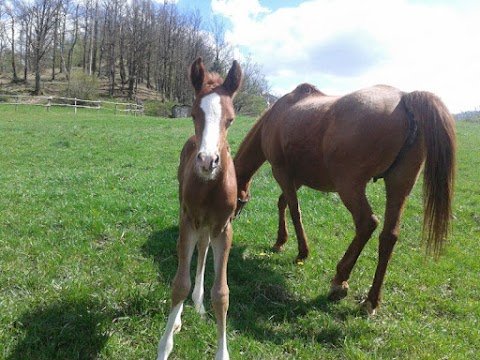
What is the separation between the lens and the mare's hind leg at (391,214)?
4188mm

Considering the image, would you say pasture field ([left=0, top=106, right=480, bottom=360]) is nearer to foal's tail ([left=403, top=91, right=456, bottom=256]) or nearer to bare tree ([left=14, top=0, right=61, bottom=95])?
foal's tail ([left=403, top=91, right=456, bottom=256])

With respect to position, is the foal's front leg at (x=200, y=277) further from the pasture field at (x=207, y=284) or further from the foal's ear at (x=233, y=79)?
the foal's ear at (x=233, y=79)

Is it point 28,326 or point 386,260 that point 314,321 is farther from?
point 28,326

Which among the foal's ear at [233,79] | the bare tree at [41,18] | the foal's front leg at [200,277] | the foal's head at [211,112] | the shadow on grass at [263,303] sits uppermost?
the bare tree at [41,18]

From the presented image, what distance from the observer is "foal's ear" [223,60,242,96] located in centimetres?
328

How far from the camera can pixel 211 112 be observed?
2936 millimetres

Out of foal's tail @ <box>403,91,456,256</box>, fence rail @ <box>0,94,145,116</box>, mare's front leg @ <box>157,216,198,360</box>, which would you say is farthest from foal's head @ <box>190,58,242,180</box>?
fence rail @ <box>0,94,145,116</box>

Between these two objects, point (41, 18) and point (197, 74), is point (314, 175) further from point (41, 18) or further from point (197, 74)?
point (41, 18)

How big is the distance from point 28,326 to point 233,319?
1.76 metres

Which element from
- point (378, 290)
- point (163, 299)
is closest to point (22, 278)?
point (163, 299)

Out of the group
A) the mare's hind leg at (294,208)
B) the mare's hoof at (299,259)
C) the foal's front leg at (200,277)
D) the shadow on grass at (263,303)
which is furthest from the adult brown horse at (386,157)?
the foal's front leg at (200,277)

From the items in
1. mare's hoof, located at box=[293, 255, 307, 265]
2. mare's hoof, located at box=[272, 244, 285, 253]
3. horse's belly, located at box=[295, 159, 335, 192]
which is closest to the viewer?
horse's belly, located at box=[295, 159, 335, 192]

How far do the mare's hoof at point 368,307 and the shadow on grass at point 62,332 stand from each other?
2594 mm

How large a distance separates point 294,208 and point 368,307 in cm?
162
